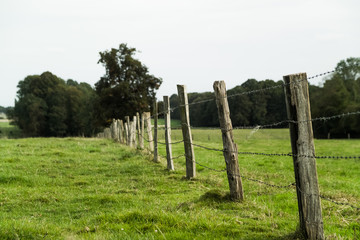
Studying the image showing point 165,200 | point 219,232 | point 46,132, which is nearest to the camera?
point 219,232

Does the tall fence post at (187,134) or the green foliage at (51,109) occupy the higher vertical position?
the green foliage at (51,109)

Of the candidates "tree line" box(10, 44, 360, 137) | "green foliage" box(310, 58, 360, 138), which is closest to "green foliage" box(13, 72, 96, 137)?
"tree line" box(10, 44, 360, 137)

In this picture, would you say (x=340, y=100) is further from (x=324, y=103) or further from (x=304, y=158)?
(x=304, y=158)

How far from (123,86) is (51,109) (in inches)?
1034

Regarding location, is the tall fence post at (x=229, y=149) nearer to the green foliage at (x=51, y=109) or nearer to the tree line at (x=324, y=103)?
the tree line at (x=324, y=103)

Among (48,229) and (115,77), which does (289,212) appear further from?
(115,77)

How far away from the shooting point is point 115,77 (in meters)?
49.0

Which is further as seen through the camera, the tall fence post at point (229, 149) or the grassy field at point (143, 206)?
the tall fence post at point (229, 149)

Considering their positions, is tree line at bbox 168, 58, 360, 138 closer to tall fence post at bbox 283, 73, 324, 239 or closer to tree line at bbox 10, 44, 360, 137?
tree line at bbox 10, 44, 360, 137

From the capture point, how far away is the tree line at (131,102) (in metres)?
46.9

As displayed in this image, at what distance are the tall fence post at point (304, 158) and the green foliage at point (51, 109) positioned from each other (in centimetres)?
6140

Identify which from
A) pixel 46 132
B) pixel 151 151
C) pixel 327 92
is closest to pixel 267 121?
pixel 327 92

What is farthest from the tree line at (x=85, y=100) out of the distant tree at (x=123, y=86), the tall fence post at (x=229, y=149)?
the tall fence post at (x=229, y=149)

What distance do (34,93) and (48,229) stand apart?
6793cm
